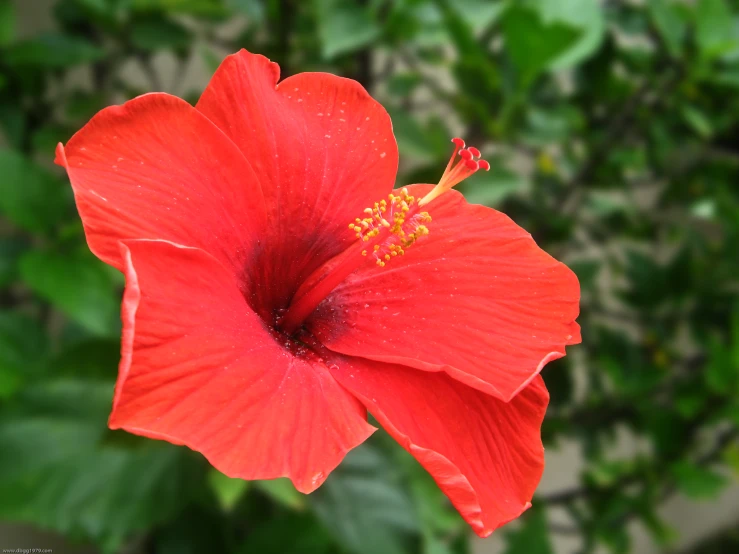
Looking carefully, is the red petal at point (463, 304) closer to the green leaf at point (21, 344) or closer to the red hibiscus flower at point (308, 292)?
the red hibiscus flower at point (308, 292)

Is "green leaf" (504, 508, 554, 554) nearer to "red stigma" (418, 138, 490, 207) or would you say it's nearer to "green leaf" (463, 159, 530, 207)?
"green leaf" (463, 159, 530, 207)

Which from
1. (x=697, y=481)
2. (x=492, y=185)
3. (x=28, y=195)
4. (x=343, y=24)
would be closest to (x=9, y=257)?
(x=28, y=195)

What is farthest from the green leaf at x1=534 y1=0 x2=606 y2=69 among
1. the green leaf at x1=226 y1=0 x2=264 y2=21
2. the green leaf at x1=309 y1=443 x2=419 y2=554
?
the green leaf at x1=309 y1=443 x2=419 y2=554

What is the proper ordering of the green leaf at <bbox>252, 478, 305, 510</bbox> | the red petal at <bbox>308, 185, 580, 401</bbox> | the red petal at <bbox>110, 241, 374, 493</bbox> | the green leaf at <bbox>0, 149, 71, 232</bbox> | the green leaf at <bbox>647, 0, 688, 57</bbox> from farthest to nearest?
the green leaf at <bbox>647, 0, 688, 57</bbox> → the green leaf at <bbox>0, 149, 71, 232</bbox> → the green leaf at <bbox>252, 478, 305, 510</bbox> → the red petal at <bbox>308, 185, 580, 401</bbox> → the red petal at <bbox>110, 241, 374, 493</bbox>

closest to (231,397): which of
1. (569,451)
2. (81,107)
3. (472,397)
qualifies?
(472,397)

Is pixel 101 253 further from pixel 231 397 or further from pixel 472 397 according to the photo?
pixel 472 397

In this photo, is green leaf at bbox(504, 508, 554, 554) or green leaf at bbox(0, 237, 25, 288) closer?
green leaf at bbox(0, 237, 25, 288)
